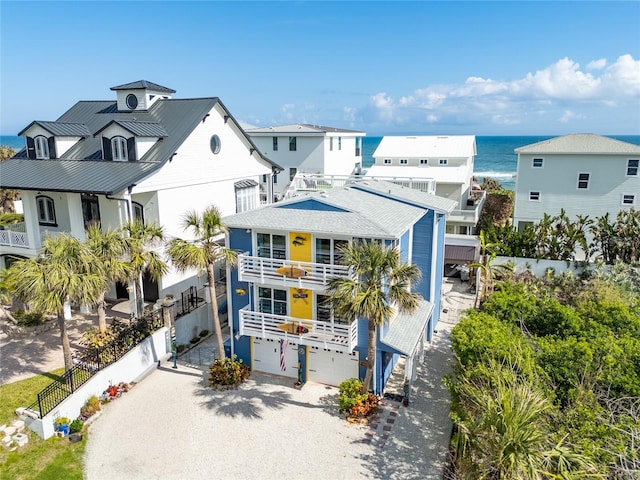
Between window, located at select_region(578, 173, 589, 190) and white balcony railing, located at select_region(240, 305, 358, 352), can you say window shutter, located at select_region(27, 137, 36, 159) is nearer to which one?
white balcony railing, located at select_region(240, 305, 358, 352)

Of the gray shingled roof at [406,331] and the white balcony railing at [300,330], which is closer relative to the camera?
the white balcony railing at [300,330]

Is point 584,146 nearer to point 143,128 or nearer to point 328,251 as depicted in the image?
point 328,251

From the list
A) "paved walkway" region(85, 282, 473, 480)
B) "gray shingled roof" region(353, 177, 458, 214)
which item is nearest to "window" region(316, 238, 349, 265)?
"paved walkway" region(85, 282, 473, 480)

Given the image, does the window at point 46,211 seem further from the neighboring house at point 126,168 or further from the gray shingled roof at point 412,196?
the gray shingled roof at point 412,196

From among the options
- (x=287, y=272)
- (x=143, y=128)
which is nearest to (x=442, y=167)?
(x=143, y=128)

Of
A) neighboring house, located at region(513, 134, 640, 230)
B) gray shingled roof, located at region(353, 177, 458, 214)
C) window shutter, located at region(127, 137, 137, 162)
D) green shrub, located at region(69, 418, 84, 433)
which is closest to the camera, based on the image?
green shrub, located at region(69, 418, 84, 433)

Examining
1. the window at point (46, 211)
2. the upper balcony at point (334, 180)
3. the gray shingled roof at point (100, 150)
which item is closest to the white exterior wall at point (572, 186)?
the upper balcony at point (334, 180)
